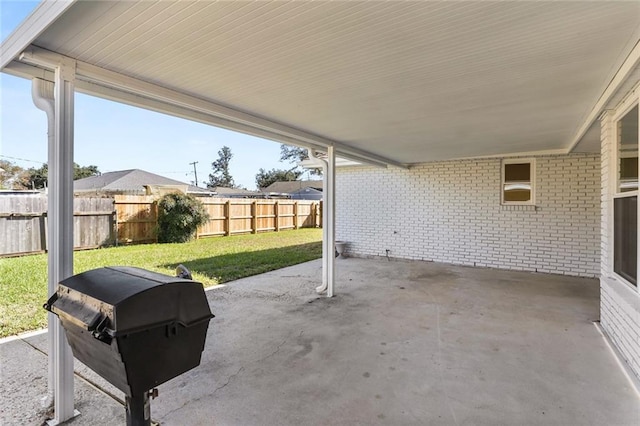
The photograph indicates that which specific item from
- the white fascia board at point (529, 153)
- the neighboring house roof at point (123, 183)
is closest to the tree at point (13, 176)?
the neighboring house roof at point (123, 183)

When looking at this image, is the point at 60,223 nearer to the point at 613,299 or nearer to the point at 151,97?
the point at 151,97

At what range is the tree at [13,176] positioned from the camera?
19.2 meters

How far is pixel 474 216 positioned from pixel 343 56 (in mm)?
6250

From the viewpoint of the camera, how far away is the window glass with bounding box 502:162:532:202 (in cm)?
699

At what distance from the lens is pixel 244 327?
3832mm

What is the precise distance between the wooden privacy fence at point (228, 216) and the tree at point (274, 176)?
21.1 m

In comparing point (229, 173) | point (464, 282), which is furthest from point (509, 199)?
point (229, 173)

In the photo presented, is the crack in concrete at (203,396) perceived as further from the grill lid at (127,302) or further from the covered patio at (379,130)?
the grill lid at (127,302)

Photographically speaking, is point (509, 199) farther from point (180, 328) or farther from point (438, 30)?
point (180, 328)

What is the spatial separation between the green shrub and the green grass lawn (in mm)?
575

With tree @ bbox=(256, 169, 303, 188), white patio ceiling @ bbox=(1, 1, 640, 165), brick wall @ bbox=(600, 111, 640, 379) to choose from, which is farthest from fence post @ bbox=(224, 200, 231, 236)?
tree @ bbox=(256, 169, 303, 188)

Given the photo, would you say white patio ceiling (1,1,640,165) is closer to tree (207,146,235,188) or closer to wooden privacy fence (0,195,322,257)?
wooden privacy fence (0,195,322,257)

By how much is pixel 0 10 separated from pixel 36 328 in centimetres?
322

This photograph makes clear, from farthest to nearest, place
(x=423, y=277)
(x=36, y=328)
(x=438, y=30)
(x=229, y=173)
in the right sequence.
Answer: (x=229, y=173)
(x=423, y=277)
(x=36, y=328)
(x=438, y=30)
